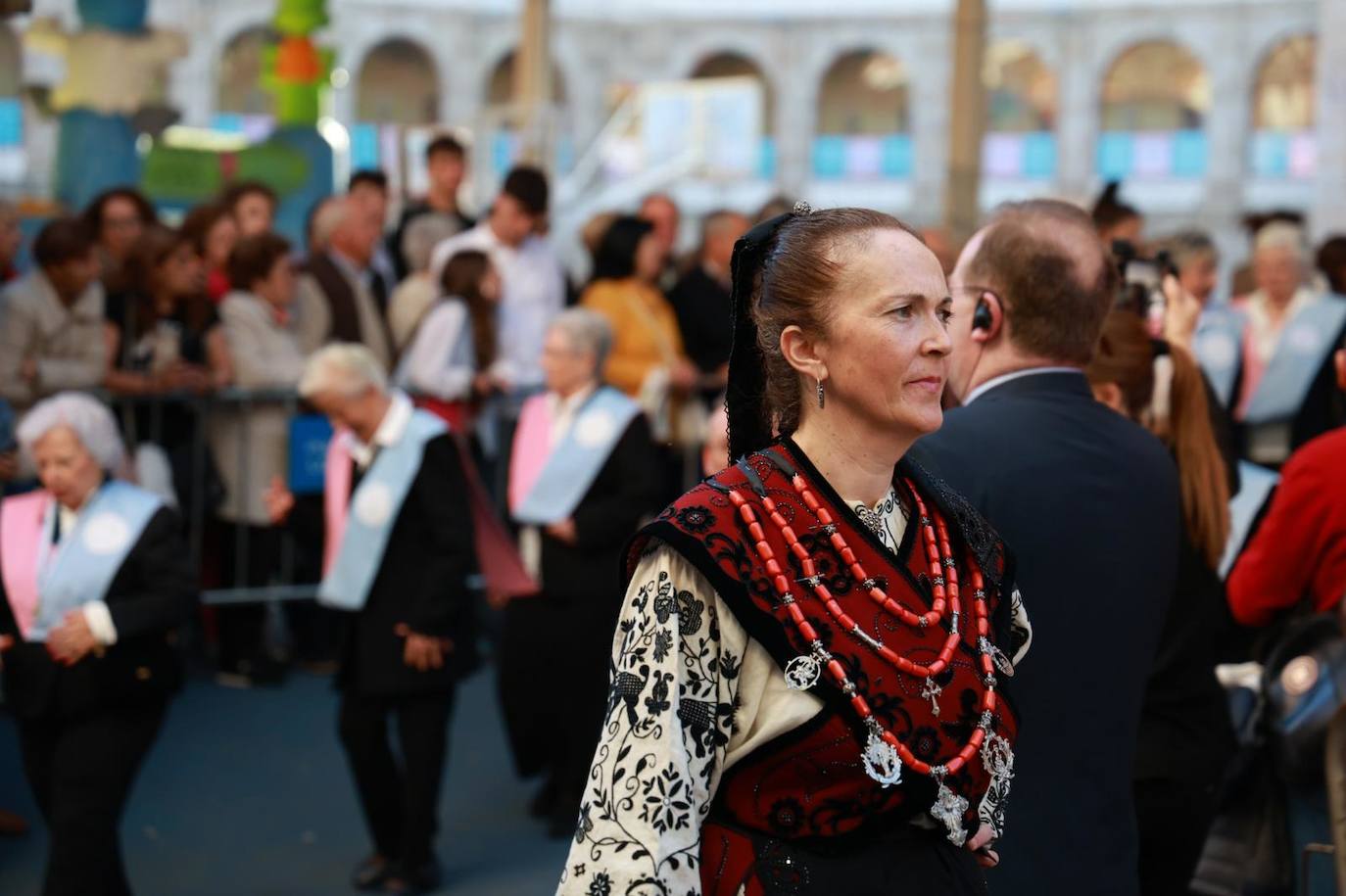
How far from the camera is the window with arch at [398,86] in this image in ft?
149

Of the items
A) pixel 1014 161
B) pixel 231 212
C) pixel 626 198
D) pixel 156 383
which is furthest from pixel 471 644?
pixel 1014 161

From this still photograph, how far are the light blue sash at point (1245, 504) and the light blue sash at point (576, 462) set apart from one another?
7.87 feet

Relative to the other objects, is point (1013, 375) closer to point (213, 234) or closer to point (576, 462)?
point (576, 462)

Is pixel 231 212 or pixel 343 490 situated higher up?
pixel 231 212

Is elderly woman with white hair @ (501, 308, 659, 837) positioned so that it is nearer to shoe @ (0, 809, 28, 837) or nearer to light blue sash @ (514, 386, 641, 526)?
light blue sash @ (514, 386, 641, 526)

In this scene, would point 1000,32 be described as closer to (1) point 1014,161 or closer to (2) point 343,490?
(1) point 1014,161

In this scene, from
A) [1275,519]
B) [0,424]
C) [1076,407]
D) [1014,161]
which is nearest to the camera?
[1076,407]

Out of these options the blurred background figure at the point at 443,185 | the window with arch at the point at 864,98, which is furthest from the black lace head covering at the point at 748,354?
the window with arch at the point at 864,98

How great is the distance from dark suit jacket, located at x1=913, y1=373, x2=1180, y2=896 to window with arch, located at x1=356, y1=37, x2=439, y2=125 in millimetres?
42686

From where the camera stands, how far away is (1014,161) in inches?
1639

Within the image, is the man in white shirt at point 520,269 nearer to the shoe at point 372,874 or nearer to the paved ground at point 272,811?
the paved ground at point 272,811

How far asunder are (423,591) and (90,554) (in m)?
1.12

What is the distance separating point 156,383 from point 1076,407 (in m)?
6.01

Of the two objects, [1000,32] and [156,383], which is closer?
[156,383]
